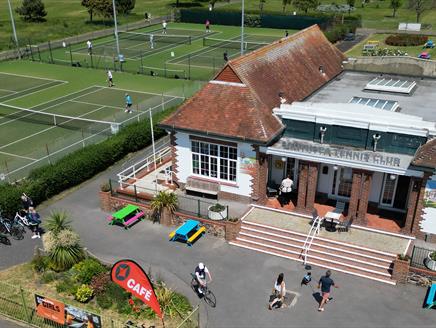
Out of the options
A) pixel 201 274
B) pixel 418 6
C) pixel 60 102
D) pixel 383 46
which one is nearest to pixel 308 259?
pixel 201 274

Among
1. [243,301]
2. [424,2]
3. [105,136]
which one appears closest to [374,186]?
[243,301]

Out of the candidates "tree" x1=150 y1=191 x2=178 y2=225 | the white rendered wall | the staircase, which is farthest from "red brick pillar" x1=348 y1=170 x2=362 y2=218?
"tree" x1=150 y1=191 x2=178 y2=225

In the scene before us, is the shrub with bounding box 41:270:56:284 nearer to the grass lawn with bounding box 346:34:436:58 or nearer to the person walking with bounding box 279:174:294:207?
the person walking with bounding box 279:174:294:207

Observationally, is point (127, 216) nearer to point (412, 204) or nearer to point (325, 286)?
point (325, 286)

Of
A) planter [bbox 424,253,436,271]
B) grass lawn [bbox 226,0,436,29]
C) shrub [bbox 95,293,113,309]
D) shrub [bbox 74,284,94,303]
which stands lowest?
shrub [bbox 95,293,113,309]

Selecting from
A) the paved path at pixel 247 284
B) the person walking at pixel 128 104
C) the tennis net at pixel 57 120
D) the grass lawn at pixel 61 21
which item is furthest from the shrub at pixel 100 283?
the grass lawn at pixel 61 21

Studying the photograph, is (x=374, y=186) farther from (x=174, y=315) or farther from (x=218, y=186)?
(x=174, y=315)
